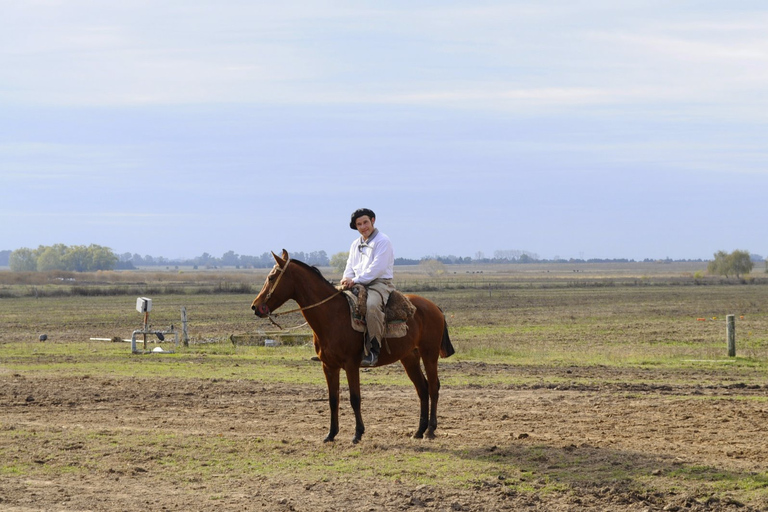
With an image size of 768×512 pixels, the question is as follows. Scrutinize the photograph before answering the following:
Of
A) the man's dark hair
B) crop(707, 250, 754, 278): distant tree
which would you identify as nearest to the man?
the man's dark hair

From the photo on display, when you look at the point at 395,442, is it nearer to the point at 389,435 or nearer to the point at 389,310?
the point at 389,435

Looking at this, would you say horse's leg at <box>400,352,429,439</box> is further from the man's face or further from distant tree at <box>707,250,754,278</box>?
distant tree at <box>707,250,754,278</box>

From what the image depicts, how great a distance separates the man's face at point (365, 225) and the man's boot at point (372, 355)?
1307 mm

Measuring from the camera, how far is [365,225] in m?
10.8

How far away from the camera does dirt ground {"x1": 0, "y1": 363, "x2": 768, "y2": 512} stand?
8.12 m

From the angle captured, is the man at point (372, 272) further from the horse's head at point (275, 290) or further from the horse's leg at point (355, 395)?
the horse's head at point (275, 290)

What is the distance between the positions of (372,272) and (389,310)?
1.69 feet

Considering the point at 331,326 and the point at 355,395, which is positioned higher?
the point at 331,326

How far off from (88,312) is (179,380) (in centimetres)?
3861

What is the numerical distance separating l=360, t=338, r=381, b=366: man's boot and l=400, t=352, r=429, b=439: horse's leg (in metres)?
0.77

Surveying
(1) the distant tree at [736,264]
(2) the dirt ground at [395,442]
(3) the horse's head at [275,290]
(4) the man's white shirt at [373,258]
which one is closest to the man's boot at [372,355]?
(4) the man's white shirt at [373,258]

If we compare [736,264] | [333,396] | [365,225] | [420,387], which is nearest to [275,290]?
[365,225]

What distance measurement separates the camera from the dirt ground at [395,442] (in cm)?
812

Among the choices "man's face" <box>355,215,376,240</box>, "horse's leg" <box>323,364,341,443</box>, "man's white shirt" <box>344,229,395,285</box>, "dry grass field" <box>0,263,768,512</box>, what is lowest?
"dry grass field" <box>0,263,768,512</box>
